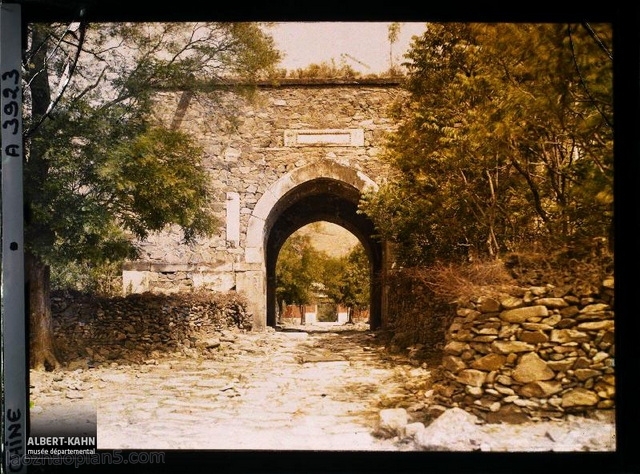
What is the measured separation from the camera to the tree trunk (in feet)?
12.6

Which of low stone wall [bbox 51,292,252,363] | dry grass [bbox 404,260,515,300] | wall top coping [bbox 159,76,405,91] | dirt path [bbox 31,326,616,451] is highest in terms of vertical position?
wall top coping [bbox 159,76,405,91]

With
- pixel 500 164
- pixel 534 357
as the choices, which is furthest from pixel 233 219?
pixel 534 357

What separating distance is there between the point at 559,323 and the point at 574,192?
974 millimetres

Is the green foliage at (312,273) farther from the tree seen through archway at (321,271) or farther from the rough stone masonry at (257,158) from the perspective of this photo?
the rough stone masonry at (257,158)

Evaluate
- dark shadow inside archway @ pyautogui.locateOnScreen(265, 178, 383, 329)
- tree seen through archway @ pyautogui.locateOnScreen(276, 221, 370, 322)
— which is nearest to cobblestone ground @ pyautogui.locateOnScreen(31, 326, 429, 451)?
dark shadow inside archway @ pyautogui.locateOnScreen(265, 178, 383, 329)

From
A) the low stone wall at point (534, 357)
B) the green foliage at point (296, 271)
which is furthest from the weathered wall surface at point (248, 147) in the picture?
the low stone wall at point (534, 357)

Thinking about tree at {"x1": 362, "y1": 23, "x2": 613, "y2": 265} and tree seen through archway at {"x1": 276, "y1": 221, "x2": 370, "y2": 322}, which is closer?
tree at {"x1": 362, "y1": 23, "x2": 613, "y2": 265}

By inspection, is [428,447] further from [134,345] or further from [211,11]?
[211,11]

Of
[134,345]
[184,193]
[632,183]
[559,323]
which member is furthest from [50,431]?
[632,183]

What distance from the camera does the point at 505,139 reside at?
13.1 feet

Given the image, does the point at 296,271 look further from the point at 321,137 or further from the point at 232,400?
the point at 232,400

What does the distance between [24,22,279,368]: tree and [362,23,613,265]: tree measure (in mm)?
1389

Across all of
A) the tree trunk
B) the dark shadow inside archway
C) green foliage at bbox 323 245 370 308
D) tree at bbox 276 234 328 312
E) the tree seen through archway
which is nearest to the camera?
the tree trunk

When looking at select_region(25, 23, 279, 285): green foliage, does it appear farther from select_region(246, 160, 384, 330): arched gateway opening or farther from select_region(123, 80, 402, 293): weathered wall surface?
select_region(246, 160, 384, 330): arched gateway opening
